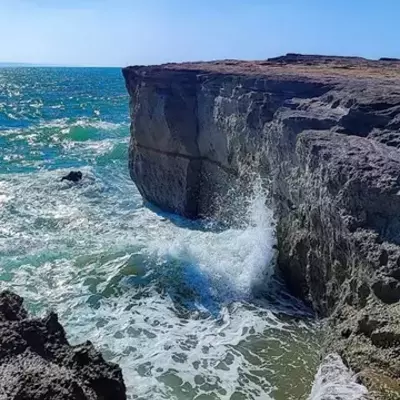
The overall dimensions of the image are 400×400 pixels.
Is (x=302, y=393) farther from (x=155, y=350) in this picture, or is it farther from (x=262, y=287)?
(x=262, y=287)

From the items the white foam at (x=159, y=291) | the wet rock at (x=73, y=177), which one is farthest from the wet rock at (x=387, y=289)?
the wet rock at (x=73, y=177)

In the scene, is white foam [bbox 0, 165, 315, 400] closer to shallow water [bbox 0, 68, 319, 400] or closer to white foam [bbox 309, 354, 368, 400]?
shallow water [bbox 0, 68, 319, 400]

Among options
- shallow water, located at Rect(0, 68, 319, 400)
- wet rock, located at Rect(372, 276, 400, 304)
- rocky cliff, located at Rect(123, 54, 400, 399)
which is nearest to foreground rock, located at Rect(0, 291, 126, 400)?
shallow water, located at Rect(0, 68, 319, 400)

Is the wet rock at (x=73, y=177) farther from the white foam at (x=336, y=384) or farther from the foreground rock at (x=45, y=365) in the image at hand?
the white foam at (x=336, y=384)

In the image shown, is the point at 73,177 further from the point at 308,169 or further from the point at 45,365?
the point at 45,365

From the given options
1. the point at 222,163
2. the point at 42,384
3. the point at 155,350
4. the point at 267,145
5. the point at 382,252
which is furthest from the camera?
the point at 222,163

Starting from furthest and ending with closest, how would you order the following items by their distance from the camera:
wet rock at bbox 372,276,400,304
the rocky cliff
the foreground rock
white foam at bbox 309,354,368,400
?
1. the rocky cliff
2. wet rock at bbox 372,276,400,304
3. white foam at bbox 309,354,368,400
4. the foreground rock

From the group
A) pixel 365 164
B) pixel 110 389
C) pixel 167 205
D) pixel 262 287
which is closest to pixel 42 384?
pixel 110 389
